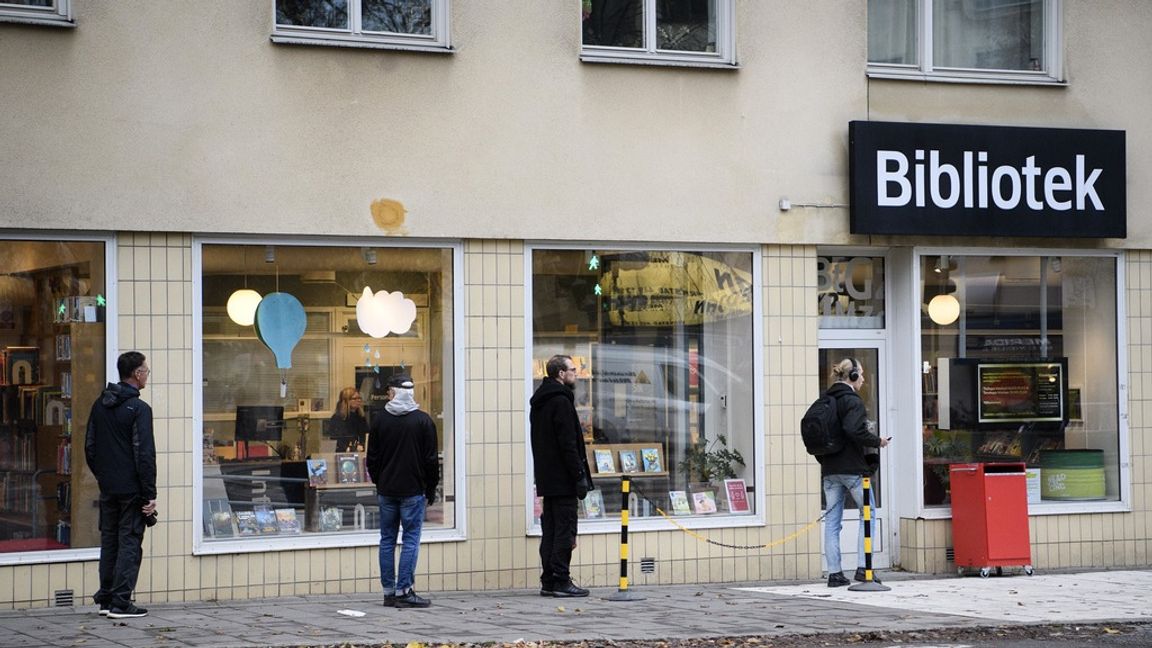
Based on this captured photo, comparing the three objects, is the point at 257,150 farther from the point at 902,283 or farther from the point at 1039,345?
the point at 1039,345

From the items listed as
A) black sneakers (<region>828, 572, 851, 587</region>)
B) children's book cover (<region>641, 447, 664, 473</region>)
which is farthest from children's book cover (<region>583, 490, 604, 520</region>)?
black sneakers (<region>828, 572, 851, 587</region>)

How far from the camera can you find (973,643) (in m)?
10.7

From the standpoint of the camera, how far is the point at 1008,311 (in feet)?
51.3

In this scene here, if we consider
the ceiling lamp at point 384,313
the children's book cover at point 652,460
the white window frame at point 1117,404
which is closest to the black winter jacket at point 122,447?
the ceiling lamp at point 384,313

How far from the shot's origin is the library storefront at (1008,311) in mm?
14734

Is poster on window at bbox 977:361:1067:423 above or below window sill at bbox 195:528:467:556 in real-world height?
above

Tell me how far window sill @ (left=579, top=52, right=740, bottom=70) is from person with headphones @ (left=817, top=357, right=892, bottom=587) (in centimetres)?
303

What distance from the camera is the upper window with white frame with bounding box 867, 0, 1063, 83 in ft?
49.5

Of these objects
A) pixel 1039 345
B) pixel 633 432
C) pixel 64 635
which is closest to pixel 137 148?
pixel 64 635

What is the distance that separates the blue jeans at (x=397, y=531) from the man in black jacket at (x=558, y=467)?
118 centimetres

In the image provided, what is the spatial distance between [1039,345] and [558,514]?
5.93 metres

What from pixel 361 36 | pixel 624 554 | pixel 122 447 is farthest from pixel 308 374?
pixel 624 554

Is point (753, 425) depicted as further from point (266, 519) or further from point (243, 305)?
point (243, 305)

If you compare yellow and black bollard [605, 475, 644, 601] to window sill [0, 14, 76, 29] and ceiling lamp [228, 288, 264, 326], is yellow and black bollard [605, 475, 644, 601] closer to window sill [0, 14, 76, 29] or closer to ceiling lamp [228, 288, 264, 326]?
ceiling lamp [228, 288, 264, 326]
